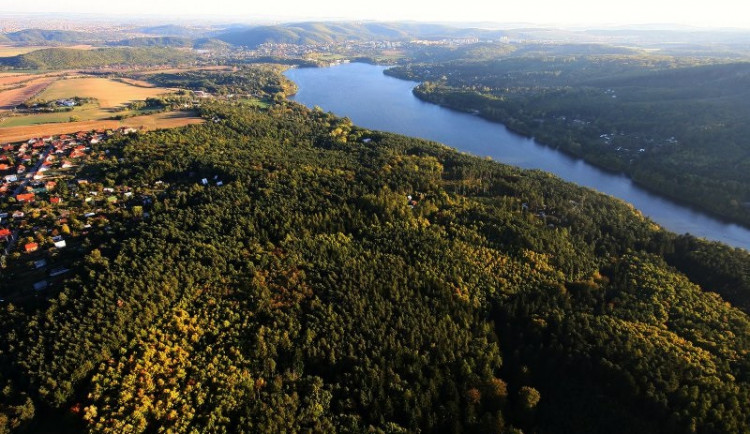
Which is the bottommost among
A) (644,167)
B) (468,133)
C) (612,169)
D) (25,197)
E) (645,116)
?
(612,169)

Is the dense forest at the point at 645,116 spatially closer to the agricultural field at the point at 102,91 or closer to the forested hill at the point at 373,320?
the forested hill at the point at 373,320

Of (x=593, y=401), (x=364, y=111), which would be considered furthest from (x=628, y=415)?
(x=364, y=111)

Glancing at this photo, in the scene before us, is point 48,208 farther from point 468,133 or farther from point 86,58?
point 86,58

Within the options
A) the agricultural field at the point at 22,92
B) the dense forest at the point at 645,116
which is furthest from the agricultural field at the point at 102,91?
the dense forest at the point at 645,116

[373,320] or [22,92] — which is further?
[22,92]

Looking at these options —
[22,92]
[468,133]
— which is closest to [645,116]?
[468,133]

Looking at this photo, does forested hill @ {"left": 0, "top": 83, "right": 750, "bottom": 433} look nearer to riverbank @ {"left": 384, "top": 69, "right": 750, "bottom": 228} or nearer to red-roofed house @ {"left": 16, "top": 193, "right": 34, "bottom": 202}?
red-roofed house @ {"left": 16, "top": 193, "right": 34, "bottom": 202}

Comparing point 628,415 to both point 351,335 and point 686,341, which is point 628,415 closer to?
point 686,341
